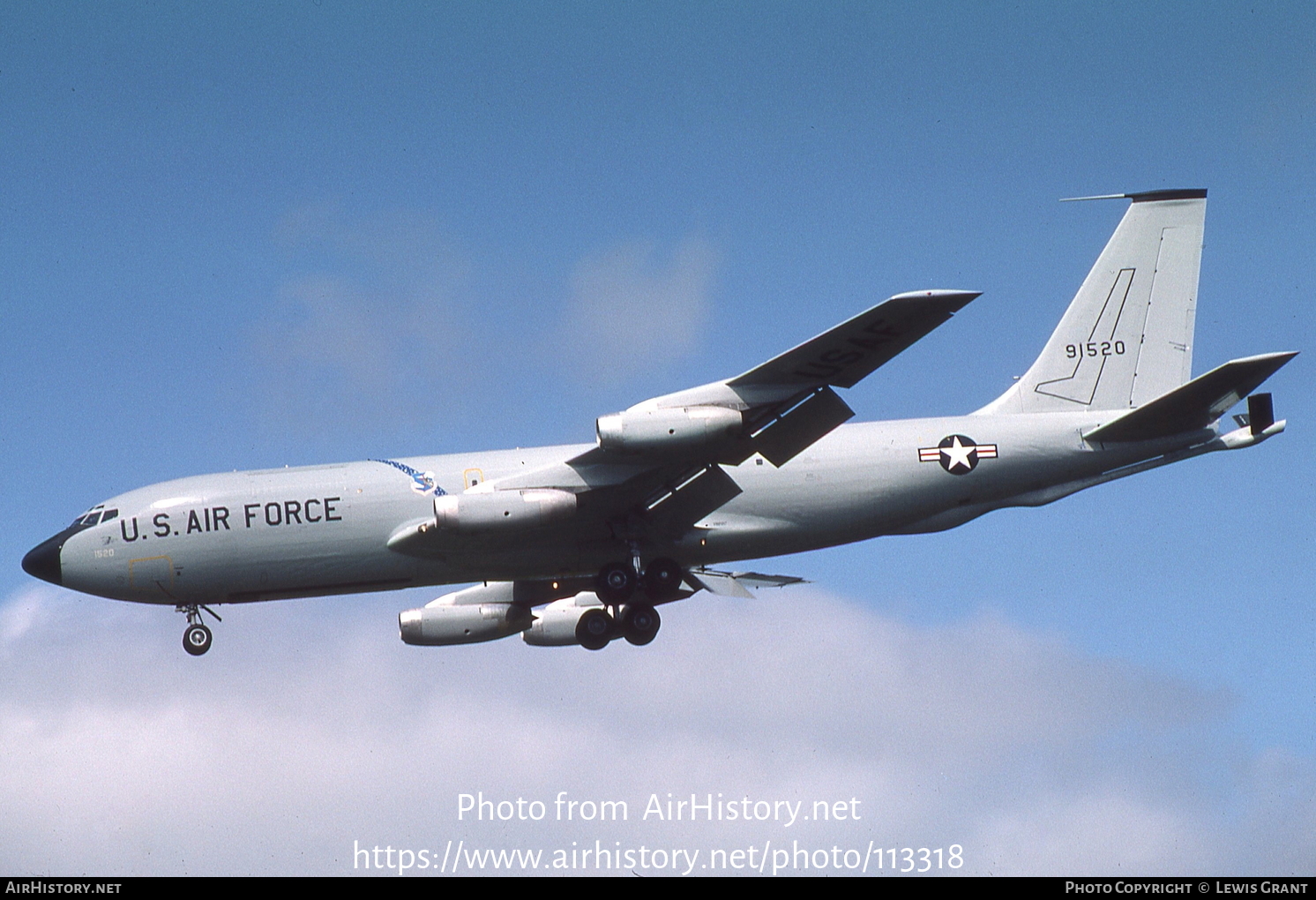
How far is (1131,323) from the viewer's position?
3569cm

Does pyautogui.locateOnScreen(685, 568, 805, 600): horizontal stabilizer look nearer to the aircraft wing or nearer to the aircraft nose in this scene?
the aircraft wing

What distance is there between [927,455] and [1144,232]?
9.05 m

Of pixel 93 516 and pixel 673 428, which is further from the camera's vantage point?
pixel 93 516

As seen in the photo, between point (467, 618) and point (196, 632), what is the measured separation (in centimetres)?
697

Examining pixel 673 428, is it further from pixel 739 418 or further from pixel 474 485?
pixel 474 485

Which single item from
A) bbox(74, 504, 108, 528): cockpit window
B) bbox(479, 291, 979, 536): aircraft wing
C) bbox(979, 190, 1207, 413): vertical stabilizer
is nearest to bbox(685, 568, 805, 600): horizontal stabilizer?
bbox(479, 291, 979, 536): aircraft wing

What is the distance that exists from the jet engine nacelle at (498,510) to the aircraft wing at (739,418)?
0.64 metres

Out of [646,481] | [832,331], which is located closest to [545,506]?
[646,481]

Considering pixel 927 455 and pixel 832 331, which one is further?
pixel 927 455

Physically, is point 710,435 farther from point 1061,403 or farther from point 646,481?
point 1061,403

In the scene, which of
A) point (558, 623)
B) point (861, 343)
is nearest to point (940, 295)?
point (861, 343)

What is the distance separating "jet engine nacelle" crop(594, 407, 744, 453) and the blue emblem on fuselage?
5941 millimetres

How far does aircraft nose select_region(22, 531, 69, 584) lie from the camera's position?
32500 mm
